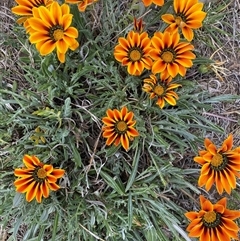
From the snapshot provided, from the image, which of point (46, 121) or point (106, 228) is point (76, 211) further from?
point (46, 121)

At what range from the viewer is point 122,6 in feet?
5.32

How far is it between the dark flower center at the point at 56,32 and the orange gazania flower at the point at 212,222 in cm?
60

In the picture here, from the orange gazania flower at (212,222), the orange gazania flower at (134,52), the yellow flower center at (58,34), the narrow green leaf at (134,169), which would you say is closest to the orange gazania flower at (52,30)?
the yellow flower center at (58,34)

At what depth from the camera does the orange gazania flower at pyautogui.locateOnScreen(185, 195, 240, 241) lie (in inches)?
49.9

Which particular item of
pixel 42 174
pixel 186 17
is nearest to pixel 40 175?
pixel 42 174

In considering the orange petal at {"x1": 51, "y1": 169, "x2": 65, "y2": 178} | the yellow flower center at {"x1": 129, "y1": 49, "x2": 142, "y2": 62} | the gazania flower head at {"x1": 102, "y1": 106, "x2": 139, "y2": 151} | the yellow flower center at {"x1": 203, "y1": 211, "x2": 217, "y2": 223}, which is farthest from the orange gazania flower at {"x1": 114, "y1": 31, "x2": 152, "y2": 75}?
the yellow flower center at {"x1": 203, "y1": 211, "x2": 217, "y2": 223}

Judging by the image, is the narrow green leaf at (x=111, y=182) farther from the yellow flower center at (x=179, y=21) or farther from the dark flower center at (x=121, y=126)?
the yellow flower center at (x=179, y=21)

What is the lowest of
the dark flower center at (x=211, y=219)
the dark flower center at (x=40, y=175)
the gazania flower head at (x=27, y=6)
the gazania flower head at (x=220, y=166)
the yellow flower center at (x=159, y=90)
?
the dark flower center at (x=211, y=219)

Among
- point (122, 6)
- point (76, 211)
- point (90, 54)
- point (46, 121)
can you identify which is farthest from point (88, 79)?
point (76, 211)

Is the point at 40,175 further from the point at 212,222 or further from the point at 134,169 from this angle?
the point at 212,222

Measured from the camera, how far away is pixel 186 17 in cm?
127

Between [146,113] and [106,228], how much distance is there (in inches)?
15.5

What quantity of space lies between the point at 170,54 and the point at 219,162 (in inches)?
13.0

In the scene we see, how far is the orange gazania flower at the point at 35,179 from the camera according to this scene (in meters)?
1.23
